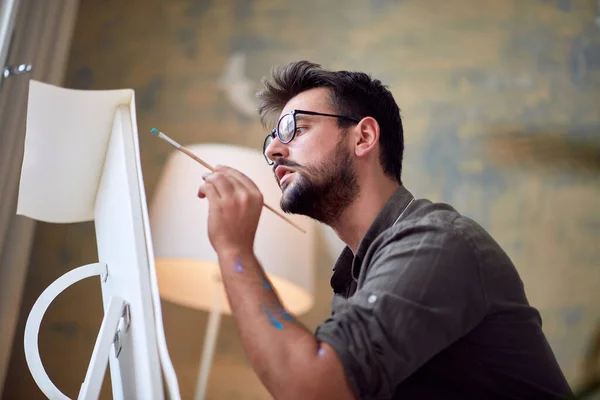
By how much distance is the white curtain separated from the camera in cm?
173

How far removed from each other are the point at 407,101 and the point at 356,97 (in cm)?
69

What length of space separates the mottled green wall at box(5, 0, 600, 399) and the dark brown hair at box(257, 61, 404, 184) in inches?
21.8

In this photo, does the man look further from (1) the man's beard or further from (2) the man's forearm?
(1) the man's beard

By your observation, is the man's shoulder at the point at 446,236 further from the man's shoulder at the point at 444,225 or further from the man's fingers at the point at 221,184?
the man's fingers at the point at 221,184

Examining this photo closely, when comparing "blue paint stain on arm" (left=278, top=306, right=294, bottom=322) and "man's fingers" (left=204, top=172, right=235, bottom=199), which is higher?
"man's fingers" (left=204, top=172, right=235, bottom=199)

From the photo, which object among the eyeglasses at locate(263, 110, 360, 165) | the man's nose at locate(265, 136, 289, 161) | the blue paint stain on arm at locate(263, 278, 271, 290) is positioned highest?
the eyeglasses at locate(263, 110, 360, 165)

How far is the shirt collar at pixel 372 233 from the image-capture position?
1.22 metres

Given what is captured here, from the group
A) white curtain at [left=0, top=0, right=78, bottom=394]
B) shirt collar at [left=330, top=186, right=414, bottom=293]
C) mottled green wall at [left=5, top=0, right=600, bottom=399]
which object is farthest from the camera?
mottled green wall at [left=5, top=0, right=600, bottom=399]

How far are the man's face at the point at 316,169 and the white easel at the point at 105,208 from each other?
1.32 ft

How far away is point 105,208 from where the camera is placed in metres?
1.06

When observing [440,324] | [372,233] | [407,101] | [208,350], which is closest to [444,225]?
[440,324]

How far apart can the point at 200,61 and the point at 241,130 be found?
0.92ft

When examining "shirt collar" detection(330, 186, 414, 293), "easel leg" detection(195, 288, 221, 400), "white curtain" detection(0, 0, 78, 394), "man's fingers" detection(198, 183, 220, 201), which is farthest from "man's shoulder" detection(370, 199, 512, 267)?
"white curtain" detection(0, 0, 78, 394)

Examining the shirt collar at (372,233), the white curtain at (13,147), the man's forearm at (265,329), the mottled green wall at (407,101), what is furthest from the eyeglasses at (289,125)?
the white curtain at (13,147)
